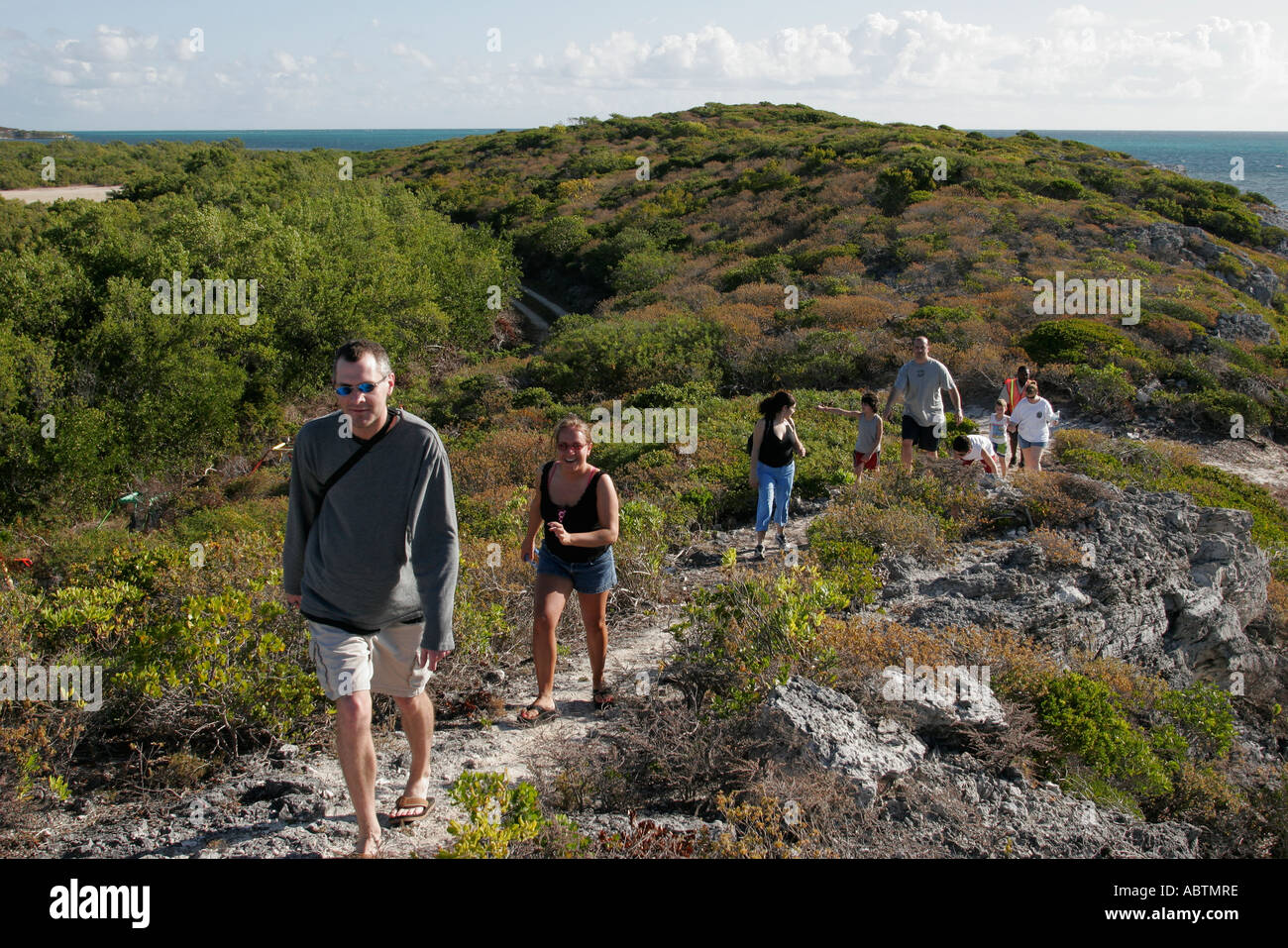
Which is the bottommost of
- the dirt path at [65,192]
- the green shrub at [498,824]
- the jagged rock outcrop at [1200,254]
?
the green shrub at [498,824]

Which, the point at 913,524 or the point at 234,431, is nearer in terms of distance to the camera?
the point at 913,524

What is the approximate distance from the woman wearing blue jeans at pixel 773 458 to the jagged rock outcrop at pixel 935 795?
11.0 feet

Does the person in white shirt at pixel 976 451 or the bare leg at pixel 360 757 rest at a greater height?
the person in white shirt at pixel 976 451

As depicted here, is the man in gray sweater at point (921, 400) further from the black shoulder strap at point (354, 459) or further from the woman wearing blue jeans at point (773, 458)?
the black shoulder strap at point (354, 459)

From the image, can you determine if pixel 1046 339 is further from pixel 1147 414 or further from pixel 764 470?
pixel 764 470

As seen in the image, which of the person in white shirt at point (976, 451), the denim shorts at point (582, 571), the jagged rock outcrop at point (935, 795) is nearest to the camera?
the jagged rock outcrop at point (935, 795)

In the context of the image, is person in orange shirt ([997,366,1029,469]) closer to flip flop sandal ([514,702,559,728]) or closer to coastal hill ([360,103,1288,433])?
coastal hill ([360,103,1288,433])

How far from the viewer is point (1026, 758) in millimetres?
4414

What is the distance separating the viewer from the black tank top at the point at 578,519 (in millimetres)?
4441

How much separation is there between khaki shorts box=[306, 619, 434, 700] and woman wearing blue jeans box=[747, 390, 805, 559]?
4667mm

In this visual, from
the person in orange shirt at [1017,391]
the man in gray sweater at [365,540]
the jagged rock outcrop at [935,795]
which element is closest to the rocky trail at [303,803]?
the man in gray sweater at [365,540]

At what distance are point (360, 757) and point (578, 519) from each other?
1738 millimetres

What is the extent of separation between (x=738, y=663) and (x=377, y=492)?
92.8 inches
